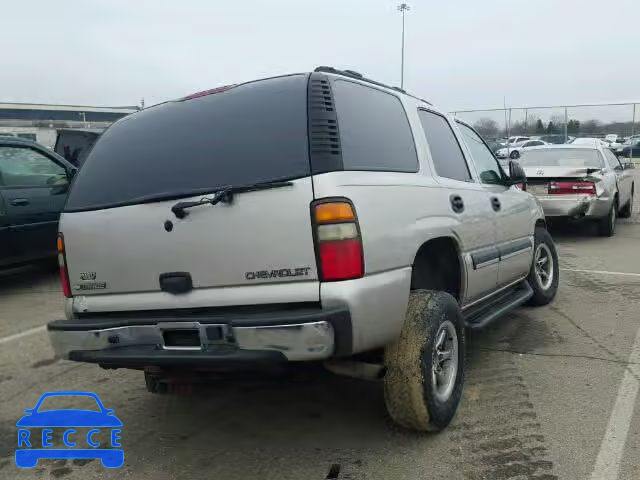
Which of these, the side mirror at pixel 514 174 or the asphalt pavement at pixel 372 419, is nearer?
Result: the asphalt pavement at pixel 372 419

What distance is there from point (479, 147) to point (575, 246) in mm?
5140

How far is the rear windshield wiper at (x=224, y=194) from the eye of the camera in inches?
106

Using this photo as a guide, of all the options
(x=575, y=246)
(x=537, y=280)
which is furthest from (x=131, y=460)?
(x=575, y=246)

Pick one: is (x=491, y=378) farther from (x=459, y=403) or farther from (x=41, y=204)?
(x=41, y=204)

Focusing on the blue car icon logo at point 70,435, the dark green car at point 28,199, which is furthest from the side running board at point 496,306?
the dark green car at point 28,199

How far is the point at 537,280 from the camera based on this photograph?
5578 millimetres

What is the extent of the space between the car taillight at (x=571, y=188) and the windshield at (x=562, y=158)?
2.02 feet

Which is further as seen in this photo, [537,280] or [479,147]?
[537,280]

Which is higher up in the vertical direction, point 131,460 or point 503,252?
point 503,252

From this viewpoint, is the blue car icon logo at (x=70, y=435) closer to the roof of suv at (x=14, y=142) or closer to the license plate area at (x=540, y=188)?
the roof of suv at (x=14, y=142)

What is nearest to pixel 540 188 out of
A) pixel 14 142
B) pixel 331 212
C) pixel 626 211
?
pixel 626 211

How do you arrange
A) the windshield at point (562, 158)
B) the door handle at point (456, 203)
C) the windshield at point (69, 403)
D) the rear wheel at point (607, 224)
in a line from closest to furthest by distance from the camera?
the door handle at point (456, 203) < the windshield at point (69, 403) < the rear wheel at point (607, 224) < the windshield at point (562, 158)

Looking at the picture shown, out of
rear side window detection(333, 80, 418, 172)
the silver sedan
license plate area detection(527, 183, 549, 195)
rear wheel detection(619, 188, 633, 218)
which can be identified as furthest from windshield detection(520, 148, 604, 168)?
rear side window detection(333, 80, 418, 172)

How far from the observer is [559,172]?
30.4ft
